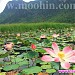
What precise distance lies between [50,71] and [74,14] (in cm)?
3725

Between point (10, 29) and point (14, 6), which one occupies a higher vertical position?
point (14, 6)

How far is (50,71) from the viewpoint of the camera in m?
1.83

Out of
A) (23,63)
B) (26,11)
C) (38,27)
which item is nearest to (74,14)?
(26,11)

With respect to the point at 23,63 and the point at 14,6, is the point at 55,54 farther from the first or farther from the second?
the point at 14,6

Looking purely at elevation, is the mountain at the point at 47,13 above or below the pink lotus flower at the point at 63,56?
above

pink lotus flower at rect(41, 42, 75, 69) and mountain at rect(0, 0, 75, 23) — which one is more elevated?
mountain at rect(0, 0, 75, 23)

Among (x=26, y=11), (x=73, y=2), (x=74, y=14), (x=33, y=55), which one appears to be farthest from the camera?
(x=26, y=11)

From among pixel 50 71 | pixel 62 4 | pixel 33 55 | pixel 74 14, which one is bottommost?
pixel 50 71

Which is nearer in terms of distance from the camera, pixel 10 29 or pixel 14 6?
pixel 10 29

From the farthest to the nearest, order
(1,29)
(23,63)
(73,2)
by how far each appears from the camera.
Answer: (73,2) → (1,29) → (23,63)

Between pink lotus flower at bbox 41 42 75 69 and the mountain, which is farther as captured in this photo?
the mountain

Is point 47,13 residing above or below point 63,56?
above

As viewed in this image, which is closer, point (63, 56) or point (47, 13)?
point (63, 56)

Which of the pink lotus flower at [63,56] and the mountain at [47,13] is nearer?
the pink lotus flower at [63,56]
